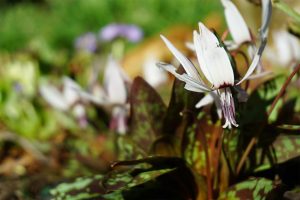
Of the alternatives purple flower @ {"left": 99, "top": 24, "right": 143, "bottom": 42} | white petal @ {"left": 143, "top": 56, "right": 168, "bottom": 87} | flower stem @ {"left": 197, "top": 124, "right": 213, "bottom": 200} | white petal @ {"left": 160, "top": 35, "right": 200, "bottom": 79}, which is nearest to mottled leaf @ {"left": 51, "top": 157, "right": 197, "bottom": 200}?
flower stem @ {"left": 197, "top": 124, "right": 213, "bottom": 200}

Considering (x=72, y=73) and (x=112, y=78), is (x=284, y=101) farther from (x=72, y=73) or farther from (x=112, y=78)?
(x=72, y=73)

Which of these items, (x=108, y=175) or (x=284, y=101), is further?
(x=284, y=101)

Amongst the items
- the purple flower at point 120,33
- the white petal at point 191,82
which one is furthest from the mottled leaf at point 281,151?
the purple flower at point 120,33

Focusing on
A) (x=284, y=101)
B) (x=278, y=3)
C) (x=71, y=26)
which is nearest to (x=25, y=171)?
(x=284, y=101)

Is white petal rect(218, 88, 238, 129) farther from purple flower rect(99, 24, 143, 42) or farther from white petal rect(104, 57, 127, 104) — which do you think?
purple flower rect(99, 24, 143, 42)

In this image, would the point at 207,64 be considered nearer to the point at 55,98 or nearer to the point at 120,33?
the point at 55,98

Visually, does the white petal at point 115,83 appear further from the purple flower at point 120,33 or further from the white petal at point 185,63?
the purple flower at point 120,33

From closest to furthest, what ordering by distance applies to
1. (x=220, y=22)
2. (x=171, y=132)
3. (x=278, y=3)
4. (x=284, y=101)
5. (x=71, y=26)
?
(x=278, y=3) → (x=171, y=132) → (x=284, y=101) → (x=220, y=22) → (x=71, y=26)
